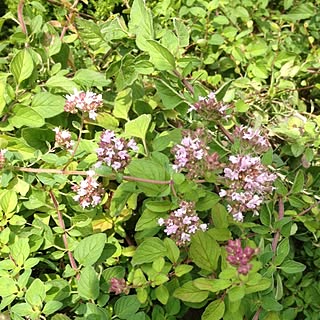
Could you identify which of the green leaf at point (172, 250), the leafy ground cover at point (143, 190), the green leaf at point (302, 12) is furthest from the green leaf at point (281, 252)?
the green leaf at point (302, 12)

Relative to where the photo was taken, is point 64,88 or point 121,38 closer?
point 64,88

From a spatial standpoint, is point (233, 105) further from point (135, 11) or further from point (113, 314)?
point (113, 314)

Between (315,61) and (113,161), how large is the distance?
39.1 inches

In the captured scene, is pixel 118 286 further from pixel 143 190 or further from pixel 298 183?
pixel 298 183

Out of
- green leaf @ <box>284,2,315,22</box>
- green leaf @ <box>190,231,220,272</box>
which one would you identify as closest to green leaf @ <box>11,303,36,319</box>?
green leaf @ <box>190,231,220,272</box>

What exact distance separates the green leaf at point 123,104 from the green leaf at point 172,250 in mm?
359

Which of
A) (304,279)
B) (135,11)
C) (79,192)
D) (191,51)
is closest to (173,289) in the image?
(79,192)

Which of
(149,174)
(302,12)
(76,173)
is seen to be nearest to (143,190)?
(149,174)

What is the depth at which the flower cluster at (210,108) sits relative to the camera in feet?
3.78

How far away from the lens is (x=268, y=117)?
1710mm

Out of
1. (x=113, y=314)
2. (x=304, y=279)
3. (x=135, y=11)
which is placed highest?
(x=135, y=11)

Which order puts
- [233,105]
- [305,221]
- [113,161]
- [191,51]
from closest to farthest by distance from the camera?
1. [113,161]
2. [305,221]
3. [233,105]
4. [191,51]

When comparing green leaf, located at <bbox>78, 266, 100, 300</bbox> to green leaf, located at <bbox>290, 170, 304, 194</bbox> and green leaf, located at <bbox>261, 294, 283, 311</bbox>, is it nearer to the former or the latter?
green leaf, located at <bbox>261, 294, 283, 311</bbox>

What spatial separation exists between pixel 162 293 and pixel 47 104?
0.53 meters
